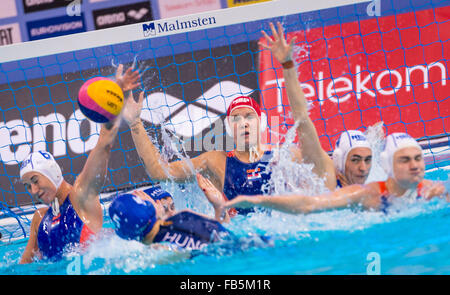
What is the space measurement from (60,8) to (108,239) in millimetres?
4009

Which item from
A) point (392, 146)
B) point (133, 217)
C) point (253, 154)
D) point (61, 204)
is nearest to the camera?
point (133, 217)

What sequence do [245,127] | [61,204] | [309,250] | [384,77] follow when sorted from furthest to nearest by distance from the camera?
1. [384,77]
2. [245,127]
3. [61,204]
4. [309,250]

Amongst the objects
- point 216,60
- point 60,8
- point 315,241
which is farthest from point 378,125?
point 60,8

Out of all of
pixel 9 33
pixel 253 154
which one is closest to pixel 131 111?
pixel 253 154

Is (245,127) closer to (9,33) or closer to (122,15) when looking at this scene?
(122,15)

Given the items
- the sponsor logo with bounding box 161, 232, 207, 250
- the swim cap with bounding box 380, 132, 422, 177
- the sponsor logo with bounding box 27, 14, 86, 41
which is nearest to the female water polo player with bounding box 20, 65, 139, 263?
the sponsor logo with bounding box 161, 232, 207, 250

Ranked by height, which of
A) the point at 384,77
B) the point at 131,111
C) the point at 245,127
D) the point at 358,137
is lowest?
the point at 358,137

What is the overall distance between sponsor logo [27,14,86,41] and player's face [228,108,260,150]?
3373mm

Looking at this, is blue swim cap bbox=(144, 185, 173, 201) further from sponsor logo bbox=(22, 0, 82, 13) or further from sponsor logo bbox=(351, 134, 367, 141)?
sponsor logo bbox=(22, 0, 82, 13)

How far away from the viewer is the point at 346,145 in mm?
3859

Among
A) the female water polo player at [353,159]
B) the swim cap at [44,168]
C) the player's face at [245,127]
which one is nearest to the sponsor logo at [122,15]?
the player's face at [245,127]

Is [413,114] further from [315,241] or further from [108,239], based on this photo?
[108,239]

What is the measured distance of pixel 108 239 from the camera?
363 cm

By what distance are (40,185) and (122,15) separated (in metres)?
3.55
